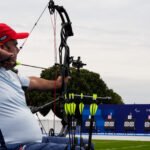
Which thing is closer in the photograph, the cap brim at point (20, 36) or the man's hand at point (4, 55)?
the man's hand at point (4, 55)

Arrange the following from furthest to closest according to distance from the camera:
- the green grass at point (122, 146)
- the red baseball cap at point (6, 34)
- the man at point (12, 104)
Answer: the green grass at point (122, 146) → the red baseball cap at point (6, 34) → the man at point (12, 104)

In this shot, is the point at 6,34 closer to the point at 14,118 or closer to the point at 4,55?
the point at 4,55

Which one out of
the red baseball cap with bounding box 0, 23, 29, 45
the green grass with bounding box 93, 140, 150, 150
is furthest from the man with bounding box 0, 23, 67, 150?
the green grass with bounding box 93, 140, 150, 150

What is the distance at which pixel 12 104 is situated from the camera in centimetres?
363

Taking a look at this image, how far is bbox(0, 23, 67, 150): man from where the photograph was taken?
358cm

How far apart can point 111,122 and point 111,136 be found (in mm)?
1189

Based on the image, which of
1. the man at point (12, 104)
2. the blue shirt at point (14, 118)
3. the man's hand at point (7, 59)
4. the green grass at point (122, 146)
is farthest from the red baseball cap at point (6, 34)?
the green grass at point (122, 146)

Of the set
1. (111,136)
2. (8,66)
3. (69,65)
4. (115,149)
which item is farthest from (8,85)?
(111,136)

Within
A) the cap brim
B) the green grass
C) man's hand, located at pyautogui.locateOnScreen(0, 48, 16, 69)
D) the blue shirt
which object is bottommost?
the green grass

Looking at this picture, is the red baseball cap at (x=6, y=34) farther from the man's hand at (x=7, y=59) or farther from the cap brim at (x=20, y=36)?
the man's hand at (x=7, y=59)

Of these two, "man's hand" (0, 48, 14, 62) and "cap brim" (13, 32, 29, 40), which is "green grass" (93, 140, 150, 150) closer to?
"cap brim" (13, 32, 29, 40)

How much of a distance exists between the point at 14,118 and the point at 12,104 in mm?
92

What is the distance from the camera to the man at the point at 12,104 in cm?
358

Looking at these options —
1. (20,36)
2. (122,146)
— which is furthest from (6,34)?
(122,146)
